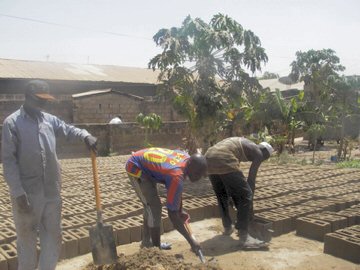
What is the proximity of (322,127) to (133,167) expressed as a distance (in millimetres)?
10037

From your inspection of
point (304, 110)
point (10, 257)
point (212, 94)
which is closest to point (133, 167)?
point (10, 257)

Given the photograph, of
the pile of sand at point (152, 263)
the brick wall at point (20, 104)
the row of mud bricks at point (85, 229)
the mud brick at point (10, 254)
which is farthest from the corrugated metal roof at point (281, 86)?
the pile of sand at point (152, 263)

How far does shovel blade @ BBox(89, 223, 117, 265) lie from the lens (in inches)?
123

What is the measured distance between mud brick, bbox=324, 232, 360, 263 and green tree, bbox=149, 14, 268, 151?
364cm

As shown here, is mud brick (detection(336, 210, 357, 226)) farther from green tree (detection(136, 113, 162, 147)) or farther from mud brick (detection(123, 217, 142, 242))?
green tree (detection(136, 113, 162, 147))

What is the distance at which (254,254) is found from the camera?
382cm

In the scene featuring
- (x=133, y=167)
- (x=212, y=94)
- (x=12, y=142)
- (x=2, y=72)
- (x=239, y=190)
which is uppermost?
(x=2, y=72)

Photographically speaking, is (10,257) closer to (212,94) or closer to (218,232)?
(218,232)

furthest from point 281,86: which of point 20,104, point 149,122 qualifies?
point 20,104

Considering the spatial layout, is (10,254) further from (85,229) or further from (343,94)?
(343,94)

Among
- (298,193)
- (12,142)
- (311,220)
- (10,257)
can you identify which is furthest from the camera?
(298,193)

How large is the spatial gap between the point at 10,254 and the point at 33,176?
48.5 inches

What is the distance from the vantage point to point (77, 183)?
22.6ft

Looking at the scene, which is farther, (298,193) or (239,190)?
(298,193)
